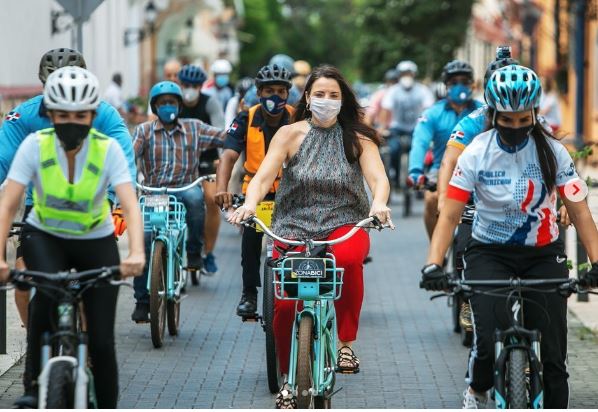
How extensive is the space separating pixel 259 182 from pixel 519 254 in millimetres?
1721

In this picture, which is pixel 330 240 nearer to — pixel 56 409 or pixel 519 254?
pixel 519 254

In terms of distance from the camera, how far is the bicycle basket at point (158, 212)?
11.1 meters

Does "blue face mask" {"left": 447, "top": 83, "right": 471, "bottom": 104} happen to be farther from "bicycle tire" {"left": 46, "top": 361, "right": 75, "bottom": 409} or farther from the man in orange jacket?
"bicycle tire" {"left": 46, "top": 361, "right": 75, "bottom": 409}

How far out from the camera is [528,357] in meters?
6.69

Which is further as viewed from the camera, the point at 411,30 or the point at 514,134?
the point at 411,30

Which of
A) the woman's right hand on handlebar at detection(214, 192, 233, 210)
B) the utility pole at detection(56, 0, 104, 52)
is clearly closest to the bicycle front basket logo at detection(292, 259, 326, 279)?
the woman's right hand on handlebar at detection(214, 192, 233, 210)

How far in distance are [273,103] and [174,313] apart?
1.74 metres

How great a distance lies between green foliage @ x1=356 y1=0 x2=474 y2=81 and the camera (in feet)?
192

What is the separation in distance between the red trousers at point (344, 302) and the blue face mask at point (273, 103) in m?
2.44

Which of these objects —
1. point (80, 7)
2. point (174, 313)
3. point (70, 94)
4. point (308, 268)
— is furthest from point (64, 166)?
point (80, 7)

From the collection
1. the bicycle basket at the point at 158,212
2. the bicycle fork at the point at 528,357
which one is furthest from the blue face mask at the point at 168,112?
the bicycle fork at the point at 528,357

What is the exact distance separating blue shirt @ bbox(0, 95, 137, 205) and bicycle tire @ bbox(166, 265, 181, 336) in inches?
95.4

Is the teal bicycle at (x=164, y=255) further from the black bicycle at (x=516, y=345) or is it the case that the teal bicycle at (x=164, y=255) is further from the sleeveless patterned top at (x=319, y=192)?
the black bicycle at (x=516, y=345)

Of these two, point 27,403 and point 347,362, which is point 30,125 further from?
point 27,403
